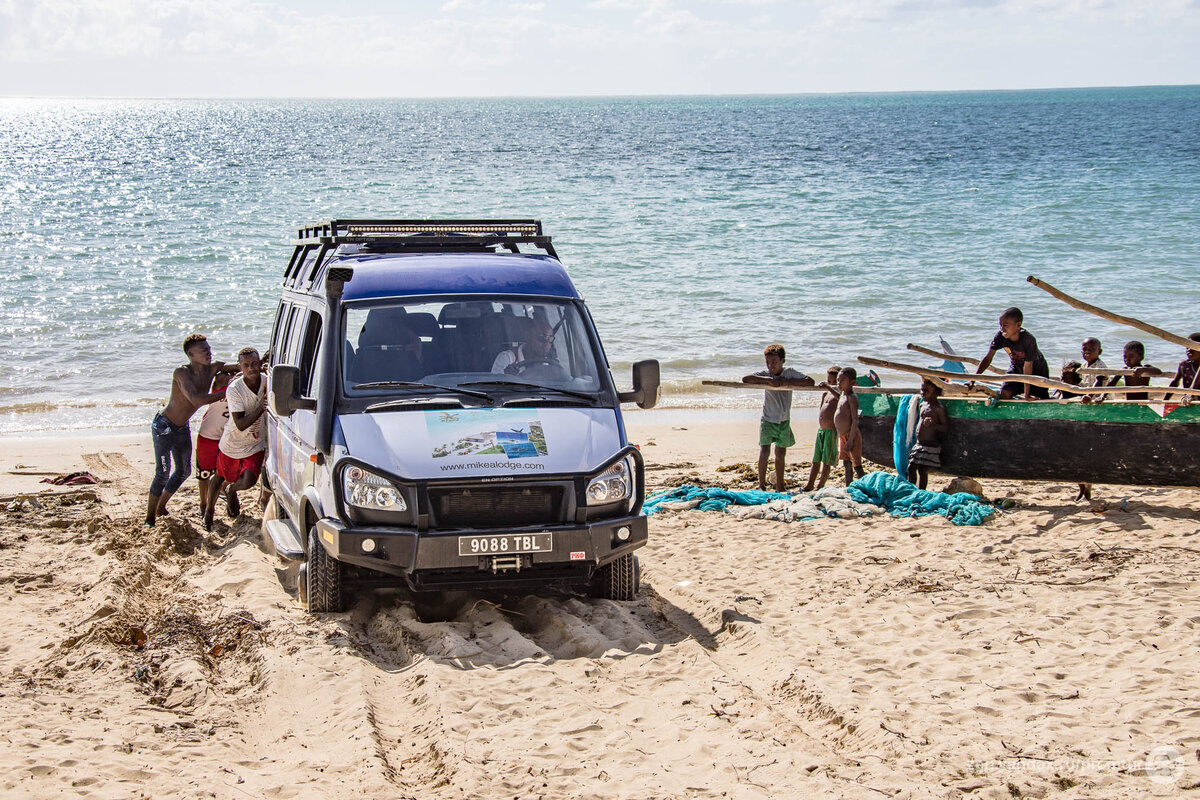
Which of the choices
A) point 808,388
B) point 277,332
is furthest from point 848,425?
point 277,332

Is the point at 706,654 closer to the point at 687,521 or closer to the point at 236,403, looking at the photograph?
the point at 687,521

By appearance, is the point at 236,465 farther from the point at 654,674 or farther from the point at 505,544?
the point at 654,674

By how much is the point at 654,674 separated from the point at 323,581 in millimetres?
2154

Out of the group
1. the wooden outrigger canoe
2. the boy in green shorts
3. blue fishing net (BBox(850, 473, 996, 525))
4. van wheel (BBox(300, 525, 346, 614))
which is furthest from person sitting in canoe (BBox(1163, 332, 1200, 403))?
van wheel (BBox(300, 525, 346, 614))

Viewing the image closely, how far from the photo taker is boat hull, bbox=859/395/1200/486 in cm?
970

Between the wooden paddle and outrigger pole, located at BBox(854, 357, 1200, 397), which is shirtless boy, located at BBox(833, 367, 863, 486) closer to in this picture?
the wooden paddle

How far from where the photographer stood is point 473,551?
6.18 metres

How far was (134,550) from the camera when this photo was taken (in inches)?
348

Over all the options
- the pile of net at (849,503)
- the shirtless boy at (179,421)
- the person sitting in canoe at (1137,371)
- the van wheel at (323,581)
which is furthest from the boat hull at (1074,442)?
the shirtless boy at (179,421)

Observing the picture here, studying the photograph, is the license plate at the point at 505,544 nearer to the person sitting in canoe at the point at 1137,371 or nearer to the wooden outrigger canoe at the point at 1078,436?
the wooden outrigger canoe at the point at 1078,436

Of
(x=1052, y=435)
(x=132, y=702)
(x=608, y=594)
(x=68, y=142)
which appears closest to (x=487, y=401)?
(x=608, y=594)

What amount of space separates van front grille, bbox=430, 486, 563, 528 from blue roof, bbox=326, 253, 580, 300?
1.46 metres

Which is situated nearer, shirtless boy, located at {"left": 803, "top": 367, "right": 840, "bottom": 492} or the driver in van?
the driver in van

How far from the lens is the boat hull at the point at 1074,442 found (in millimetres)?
9703
